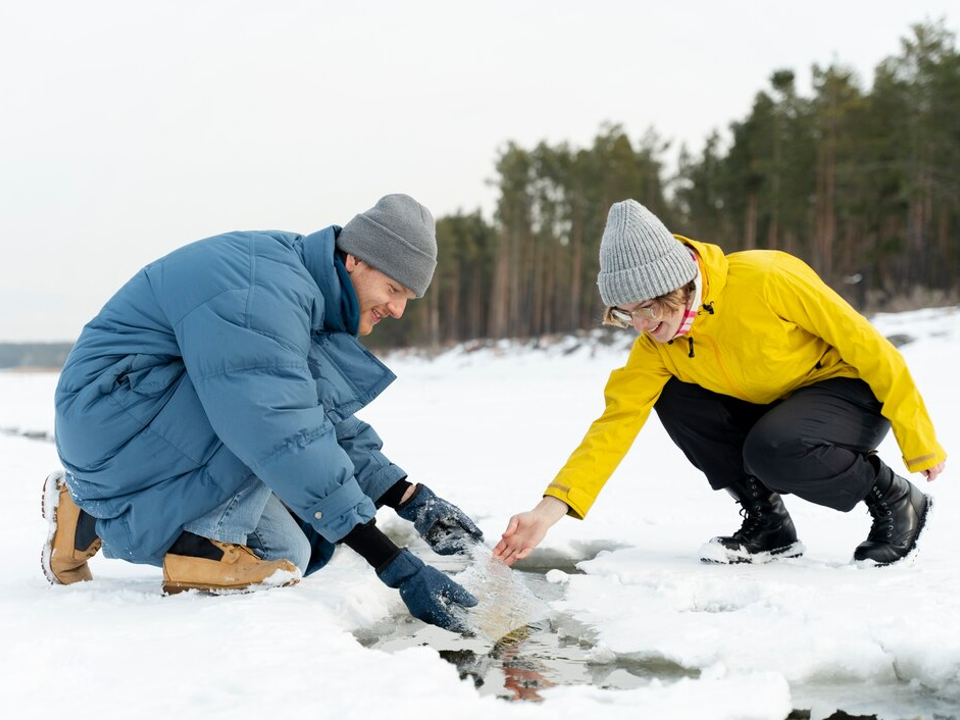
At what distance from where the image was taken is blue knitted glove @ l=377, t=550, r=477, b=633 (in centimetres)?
200

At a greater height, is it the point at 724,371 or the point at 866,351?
the point at 866,351

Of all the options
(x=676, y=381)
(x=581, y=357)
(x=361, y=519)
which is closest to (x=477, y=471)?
(x=676, y=381)

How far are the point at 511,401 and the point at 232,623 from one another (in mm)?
8393

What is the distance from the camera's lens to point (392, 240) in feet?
7.29

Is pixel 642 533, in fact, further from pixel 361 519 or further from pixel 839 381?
pixel 361 519

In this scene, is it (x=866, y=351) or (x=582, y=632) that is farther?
(x=866, y=351)

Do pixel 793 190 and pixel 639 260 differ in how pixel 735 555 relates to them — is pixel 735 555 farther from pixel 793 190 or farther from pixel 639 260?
pixel 793 190

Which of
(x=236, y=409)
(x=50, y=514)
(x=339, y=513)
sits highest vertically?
(x=236, y=409)

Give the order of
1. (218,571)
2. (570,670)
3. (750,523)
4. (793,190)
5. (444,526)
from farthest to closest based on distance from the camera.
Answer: (793,190) → (750,523) → (444,526) → (218,571) → (570,670)

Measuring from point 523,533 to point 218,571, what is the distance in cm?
84

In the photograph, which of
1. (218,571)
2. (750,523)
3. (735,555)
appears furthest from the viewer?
(750,523)

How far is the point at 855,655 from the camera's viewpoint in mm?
1785

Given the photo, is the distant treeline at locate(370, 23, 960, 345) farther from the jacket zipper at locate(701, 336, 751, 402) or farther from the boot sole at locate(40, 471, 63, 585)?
the boot sole at locate(40, 471, 63, 585)

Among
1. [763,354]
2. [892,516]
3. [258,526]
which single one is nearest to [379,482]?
[258,526]
